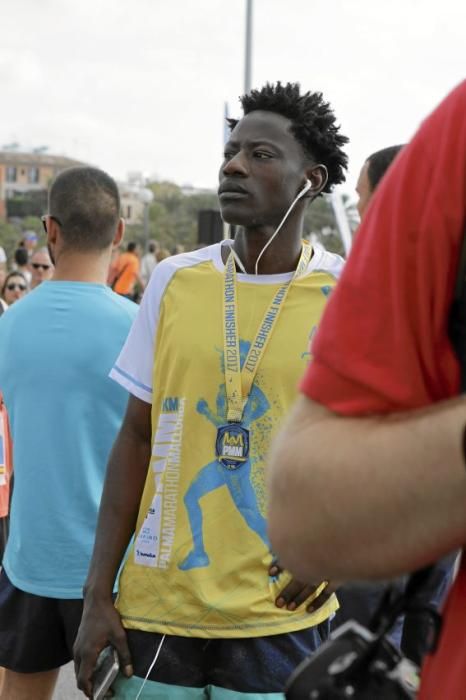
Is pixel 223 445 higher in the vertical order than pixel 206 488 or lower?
higher

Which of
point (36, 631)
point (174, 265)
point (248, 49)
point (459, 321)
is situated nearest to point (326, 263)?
A: point (174, 265)

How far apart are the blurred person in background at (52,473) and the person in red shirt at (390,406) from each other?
257 cm

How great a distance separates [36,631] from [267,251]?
5.26 feet

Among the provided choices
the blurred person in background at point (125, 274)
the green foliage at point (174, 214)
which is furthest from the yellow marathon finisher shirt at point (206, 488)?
the green foliage at point (174, 214)

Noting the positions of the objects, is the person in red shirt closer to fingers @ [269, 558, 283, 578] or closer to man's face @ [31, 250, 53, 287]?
fingers @ [269, 558, 283, 578]

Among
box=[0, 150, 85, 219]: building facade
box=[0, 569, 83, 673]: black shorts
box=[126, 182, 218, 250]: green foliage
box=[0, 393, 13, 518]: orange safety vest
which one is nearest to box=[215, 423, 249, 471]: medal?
box=[0, 569, 83, 673]: black shorts

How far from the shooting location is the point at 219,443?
9.02 feet

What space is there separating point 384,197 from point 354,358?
0.19 metres

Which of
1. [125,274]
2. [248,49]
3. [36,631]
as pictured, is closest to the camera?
[36,631]

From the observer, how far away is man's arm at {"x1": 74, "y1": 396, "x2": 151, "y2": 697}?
2807mm

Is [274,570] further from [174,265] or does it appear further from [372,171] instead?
[372,171]

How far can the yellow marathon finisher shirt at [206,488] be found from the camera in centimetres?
271

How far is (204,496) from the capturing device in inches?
108

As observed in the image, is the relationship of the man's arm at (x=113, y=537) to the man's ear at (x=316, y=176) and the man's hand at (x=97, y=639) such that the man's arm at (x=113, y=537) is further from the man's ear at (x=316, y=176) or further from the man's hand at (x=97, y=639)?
the man's ear at (x=316, y=176)
